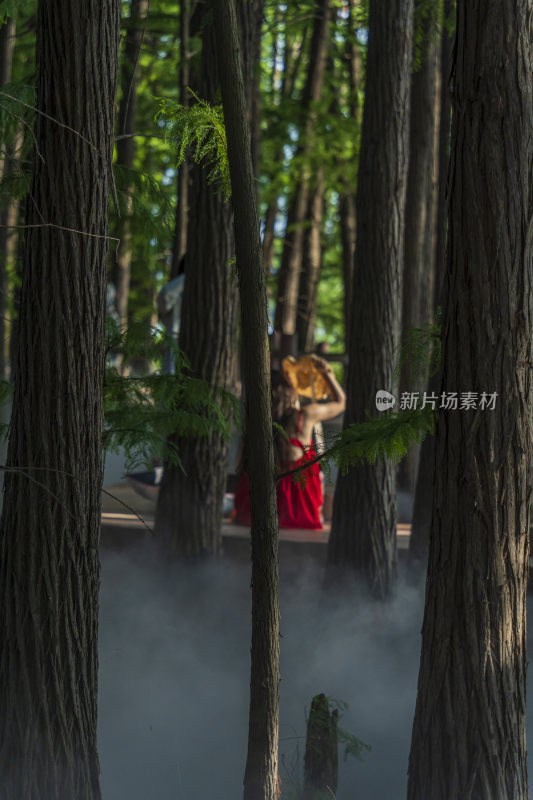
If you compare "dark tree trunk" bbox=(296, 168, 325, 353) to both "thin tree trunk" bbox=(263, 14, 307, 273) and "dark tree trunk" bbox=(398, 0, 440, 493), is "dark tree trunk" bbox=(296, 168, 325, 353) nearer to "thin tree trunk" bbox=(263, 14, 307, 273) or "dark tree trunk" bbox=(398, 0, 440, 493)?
"thin tree trunk" bbox=(263, 14, 307, 273)

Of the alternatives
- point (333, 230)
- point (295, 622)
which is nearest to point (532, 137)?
point (295, 622)

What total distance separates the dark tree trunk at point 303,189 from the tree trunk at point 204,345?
622cm

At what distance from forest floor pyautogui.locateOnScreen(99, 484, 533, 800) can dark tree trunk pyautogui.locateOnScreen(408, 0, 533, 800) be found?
1.56m

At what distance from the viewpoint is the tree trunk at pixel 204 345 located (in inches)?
308

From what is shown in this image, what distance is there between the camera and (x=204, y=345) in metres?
7.93

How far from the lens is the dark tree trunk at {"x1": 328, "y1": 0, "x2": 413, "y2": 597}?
25.7ft

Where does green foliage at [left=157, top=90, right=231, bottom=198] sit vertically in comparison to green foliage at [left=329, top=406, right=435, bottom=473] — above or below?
above

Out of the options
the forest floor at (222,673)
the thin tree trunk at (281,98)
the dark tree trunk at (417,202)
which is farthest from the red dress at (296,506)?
the thin tree trunk at (281,98)

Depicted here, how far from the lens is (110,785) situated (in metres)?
5.71

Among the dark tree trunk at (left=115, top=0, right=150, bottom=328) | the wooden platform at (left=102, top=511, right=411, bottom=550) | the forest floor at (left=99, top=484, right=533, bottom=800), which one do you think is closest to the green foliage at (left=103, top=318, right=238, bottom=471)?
the forest floor at (left=99, top=484, right=533, bottom=800)

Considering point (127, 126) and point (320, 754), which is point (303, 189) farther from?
point (320, 754)

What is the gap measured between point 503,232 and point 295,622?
15.3 feet

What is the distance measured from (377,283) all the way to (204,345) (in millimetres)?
1605

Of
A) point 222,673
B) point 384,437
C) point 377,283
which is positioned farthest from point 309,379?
point 384,437
